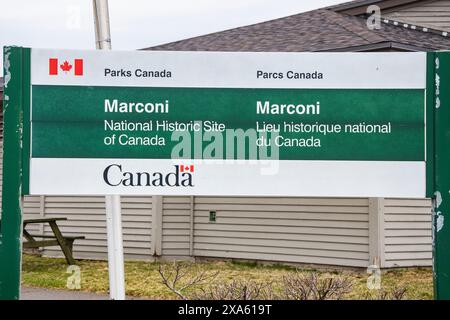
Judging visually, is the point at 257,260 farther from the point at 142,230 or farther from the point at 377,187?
the point at 377,187

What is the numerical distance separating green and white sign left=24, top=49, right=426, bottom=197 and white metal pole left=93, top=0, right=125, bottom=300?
981mm

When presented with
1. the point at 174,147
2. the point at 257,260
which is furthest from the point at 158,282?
the point at 174,147

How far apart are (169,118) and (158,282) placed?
6813 millimetres

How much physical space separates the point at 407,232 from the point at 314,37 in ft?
16.0

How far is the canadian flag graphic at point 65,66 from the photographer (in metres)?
6.07

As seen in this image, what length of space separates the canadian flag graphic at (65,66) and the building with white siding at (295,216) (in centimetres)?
801

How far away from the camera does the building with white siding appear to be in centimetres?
1336

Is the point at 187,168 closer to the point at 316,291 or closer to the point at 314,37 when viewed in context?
the point at 316,291

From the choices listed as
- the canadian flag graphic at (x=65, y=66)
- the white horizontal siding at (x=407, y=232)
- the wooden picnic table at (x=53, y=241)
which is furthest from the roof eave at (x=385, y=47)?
the canadian flag graphic at (x=65, y=66)

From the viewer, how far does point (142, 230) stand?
1570cm

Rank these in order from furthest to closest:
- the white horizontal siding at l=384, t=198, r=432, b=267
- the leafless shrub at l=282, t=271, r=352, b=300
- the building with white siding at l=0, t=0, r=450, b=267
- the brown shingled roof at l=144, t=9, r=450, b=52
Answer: the brown shingled roof at l=144, t=9, r=450, b=52, the building with white siding at l=0, t=0, r=450, b=267, the white horizontal siding at l=384, t=198, r=432, b=267, the leafless shrub at l=282, t=271, r=352, b=300

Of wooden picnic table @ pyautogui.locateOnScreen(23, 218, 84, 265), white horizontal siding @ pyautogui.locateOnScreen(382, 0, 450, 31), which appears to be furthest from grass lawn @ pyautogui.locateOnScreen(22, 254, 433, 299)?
white horizontal siding @ pyautogui.locateOnScreen(382, 0, 450, 31)

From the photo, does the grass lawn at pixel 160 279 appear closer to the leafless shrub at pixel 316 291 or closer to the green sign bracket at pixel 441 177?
the leafless shrub at pixel 316 291

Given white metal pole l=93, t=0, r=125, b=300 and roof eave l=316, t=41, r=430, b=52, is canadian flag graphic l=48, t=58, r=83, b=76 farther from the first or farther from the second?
roof eave l=316, t=41, r=430, b=52
